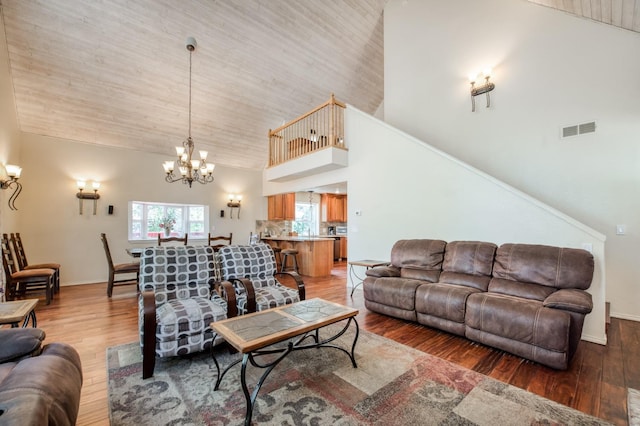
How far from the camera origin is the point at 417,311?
325 cm

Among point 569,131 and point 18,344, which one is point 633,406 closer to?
point 569,131

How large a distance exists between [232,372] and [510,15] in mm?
5919

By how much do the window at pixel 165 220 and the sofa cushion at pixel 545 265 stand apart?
6118mm

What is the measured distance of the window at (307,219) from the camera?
9.54 m

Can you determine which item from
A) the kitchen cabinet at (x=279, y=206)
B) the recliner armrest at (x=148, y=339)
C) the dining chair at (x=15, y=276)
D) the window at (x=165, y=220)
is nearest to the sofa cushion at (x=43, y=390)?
the recliner armrest at (x=148, y=339)

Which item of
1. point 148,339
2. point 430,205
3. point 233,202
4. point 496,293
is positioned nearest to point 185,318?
point 148,339

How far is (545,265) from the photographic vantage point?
9.36 ft

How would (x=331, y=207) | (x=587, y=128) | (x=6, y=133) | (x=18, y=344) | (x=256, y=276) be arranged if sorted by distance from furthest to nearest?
(x=331, y=207) < (x=6, y=133) < (x=587, y=128) < (x=256, y=276) < (x=18, y=344)

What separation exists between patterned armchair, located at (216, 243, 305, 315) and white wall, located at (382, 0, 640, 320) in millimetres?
2524

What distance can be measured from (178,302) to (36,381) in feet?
4.78

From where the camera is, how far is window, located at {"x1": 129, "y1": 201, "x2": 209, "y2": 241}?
625 cm

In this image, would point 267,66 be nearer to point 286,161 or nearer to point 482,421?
point 286,161

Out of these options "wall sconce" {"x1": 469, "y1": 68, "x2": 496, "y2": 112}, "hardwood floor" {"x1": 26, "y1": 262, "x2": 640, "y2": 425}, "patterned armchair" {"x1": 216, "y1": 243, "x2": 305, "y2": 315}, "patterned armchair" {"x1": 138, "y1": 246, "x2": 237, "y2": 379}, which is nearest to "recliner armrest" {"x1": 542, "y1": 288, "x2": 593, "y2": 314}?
"hardwood floor" {"x1": 26, "y1": 262, "x2": 640, "y2": 425}

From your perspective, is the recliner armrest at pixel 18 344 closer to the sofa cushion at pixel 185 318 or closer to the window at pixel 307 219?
the sofa cushion at pixel 185 318
